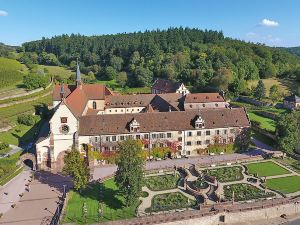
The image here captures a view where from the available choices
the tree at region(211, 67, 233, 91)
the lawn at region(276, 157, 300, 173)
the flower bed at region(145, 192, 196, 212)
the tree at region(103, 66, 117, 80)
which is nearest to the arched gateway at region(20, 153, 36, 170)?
the flower bed at region(145, 192, 196, 212)

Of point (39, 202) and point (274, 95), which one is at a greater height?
point (274, 95)

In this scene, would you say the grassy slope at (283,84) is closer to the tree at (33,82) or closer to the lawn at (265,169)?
the lawn at (265,169)

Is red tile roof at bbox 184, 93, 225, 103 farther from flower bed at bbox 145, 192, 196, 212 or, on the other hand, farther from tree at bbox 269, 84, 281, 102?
flower bed at bbox 145, 192, 196, 212

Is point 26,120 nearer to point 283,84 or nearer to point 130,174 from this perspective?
point 130,174

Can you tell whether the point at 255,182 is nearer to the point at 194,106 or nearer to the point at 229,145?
the point at 229,145

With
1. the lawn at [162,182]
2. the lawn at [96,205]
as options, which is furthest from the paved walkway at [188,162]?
the lawn at [96,205]

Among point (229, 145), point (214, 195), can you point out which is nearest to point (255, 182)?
point (214, 195)

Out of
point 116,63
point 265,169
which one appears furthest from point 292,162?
point 116,63
